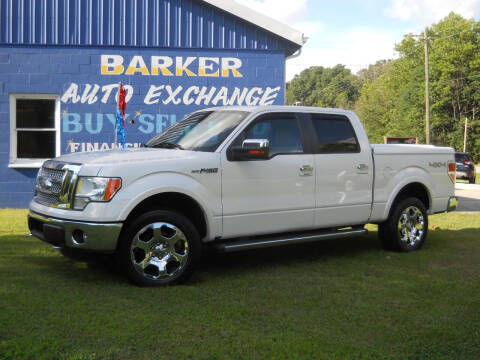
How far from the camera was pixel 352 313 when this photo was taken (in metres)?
5.05

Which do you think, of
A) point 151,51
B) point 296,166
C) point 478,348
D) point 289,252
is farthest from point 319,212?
point 151,51

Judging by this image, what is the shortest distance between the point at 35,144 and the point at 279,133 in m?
7.39

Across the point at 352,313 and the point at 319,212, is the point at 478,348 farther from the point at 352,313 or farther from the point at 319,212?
the point at 319,212

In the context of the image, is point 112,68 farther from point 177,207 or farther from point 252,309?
point 252,309

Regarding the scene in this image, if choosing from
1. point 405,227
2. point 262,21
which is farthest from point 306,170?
point 262,21

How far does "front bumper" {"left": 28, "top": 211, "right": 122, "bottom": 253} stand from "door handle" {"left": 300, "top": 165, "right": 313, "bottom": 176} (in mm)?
2287

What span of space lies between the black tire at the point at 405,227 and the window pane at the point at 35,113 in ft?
25.3

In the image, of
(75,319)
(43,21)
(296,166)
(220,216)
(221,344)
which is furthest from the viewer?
(43,21)

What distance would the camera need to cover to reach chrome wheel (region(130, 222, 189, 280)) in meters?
5.73

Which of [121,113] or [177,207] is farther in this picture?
[121,113]

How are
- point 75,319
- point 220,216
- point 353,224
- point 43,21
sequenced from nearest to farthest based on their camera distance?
point 75,319, point 220,216, point 353,224, point 43,21

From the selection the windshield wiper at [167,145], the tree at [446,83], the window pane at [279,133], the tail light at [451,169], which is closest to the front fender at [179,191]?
the windshield wiper at [167,145]

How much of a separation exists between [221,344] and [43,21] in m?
9.98

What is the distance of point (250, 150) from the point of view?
20.1 feet
